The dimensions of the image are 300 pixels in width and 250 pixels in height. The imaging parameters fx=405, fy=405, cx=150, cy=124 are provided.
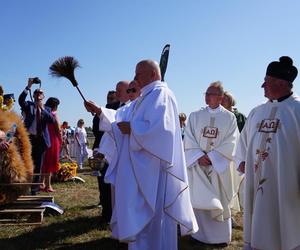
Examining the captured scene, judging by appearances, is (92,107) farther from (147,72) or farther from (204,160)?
(204,160)

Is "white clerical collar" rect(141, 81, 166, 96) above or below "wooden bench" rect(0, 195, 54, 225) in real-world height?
above

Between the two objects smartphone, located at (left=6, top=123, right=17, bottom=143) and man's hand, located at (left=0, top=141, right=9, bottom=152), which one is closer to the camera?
man's hand, located at (left=0, top=141, right=9, bottom=152)

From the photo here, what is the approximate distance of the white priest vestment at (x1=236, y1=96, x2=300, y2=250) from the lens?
13.6 ft

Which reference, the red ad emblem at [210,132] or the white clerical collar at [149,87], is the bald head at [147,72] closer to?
the white clerical collar at [149,87]

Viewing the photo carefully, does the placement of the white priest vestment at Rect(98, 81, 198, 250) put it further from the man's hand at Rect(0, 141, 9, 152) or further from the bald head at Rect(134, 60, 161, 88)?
the man's hand at Rect(0, 141, 9, 152)

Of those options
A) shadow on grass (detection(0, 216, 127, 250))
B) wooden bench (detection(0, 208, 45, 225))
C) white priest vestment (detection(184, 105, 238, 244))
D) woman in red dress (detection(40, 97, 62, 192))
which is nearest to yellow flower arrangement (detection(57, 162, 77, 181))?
woman in red dress (detection(40, 97, 62, 192))

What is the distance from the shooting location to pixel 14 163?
6.26 m

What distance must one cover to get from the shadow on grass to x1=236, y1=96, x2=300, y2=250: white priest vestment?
214cm

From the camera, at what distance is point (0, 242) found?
5590mm

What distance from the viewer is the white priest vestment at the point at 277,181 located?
13.6 feet

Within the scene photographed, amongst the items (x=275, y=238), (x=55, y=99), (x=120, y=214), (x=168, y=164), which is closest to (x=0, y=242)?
(x=120, y=214)

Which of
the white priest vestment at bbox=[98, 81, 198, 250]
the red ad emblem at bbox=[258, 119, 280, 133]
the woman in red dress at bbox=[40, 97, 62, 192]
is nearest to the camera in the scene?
the white priest vestment at bbox=[98, 81, 198, 250]

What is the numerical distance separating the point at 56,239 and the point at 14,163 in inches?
53.5

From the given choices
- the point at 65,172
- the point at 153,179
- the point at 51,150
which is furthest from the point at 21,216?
the point at 65,172
